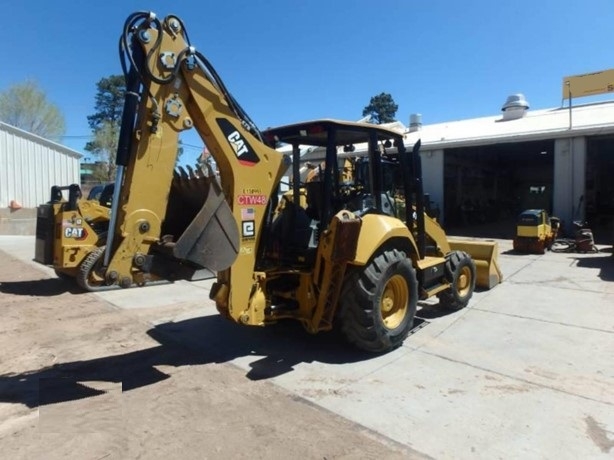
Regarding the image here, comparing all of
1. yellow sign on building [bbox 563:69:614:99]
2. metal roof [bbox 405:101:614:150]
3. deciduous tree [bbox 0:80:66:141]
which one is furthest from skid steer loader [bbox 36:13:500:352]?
deciduous tree [bbox 0:80:66:141]

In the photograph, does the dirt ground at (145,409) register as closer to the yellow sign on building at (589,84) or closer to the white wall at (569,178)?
the white wall at (569,178)

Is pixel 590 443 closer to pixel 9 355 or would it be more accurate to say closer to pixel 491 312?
pixel 491 312

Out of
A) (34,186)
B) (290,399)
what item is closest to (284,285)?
(290,399)

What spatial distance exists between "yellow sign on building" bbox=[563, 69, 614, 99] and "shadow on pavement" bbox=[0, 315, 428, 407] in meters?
20.4

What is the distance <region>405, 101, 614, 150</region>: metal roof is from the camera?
16984 mm

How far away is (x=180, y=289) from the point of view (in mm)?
8758

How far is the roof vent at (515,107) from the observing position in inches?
936

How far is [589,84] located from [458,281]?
64.0ft

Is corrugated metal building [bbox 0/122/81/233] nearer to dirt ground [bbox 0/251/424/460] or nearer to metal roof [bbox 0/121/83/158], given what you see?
metal roof [bbox 0/121/83/158]

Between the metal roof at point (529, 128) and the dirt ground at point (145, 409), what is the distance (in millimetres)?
15413

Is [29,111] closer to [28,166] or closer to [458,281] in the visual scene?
[28,166]

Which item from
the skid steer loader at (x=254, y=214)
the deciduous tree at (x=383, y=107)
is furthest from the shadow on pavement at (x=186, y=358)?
the deciduous tree at (x=383, y=107)

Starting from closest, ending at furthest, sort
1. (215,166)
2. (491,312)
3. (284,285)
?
1. (215,166)
2. (284,285)
3. (491,312)

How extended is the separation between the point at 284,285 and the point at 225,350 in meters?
1.03
